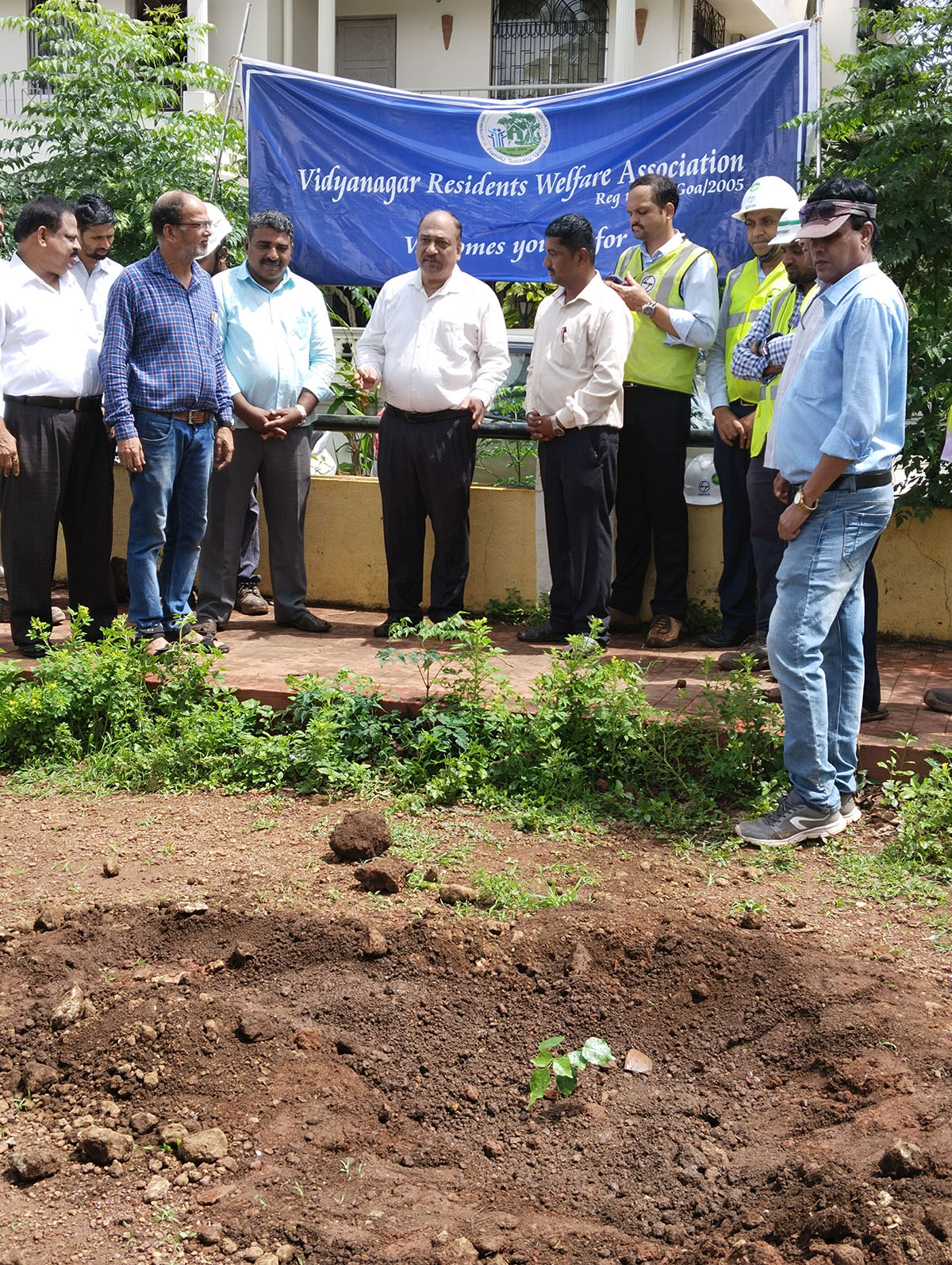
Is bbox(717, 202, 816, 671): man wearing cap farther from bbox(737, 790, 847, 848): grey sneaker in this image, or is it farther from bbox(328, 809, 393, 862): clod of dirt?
bbox(328, 809, 393, 862): clod of dirt

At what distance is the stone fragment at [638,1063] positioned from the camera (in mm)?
3369

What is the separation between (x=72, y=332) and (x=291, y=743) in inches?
→ 101

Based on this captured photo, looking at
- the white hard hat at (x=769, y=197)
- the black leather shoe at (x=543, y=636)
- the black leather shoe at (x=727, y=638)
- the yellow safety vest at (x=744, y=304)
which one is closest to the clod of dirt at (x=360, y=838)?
the black leather shoe at (x=543, y=636)

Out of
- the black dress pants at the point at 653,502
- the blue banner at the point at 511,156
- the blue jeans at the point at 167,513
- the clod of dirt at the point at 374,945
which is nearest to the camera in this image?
the clod of dirt at the point at 374,945

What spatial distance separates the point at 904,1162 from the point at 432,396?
4.90 meters

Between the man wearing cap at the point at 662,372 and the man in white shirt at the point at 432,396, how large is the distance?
29.0 inches

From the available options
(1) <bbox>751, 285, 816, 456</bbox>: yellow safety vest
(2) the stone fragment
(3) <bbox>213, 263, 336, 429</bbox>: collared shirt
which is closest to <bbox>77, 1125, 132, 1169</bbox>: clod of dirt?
(2) the stone fragment

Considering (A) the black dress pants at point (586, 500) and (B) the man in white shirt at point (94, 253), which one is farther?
(B) the man in white shirt at point (94, 253)

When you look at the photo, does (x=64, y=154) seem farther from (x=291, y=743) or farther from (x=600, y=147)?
(x=291, y=743)

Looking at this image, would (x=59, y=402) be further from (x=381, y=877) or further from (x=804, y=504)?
(x=804, y=504)

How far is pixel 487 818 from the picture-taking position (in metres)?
5.09

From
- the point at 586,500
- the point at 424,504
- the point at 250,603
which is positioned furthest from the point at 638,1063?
the point at 250,603

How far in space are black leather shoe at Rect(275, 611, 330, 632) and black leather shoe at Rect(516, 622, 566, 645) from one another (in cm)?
111

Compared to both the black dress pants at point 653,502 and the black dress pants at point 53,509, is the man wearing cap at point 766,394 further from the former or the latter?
the black dress pants at point 53,509
